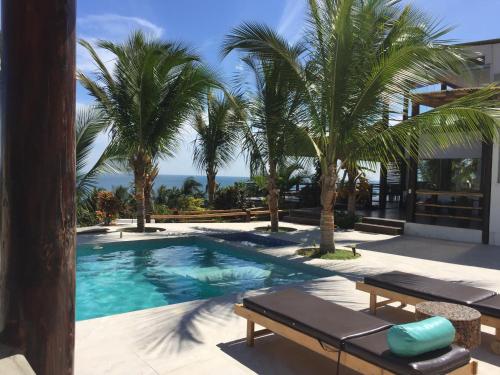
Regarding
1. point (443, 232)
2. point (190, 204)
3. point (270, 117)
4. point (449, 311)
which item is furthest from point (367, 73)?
point (190, 204)

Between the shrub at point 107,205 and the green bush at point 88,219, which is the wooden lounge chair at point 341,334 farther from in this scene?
the green bush at point 88,219

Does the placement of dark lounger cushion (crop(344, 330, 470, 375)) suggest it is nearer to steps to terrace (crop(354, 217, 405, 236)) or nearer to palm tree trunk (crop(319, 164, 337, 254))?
A: palm tree trunk (crop(319, 164, 337, 254))

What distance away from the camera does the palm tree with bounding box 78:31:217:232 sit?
11719 mm

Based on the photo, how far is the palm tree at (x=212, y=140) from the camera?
14295mm

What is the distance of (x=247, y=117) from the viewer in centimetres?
1177

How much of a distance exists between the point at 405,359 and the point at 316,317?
1.00 meters

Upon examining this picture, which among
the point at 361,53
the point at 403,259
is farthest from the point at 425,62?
the point at 403,259

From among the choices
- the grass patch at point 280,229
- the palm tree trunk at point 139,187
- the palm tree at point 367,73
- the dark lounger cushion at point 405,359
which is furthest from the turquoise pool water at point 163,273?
the dark lounger cushion at point 405,359

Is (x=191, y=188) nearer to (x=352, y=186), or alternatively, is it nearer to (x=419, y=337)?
(x=352, y=186)

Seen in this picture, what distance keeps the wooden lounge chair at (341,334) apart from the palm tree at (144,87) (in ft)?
27.9

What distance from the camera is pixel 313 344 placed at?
3723 mm

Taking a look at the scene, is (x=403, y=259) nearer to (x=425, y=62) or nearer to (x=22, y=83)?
(x=425, y=62)

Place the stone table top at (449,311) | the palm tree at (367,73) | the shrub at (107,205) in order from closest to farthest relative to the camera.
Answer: the stone table top at (449,311)
the palm tree at (367,73)
the shrub at (107,205)

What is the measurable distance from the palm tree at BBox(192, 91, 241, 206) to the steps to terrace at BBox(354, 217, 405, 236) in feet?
16.1
